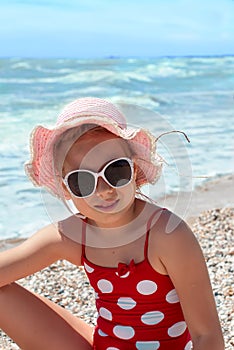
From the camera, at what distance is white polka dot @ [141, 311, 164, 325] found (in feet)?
7.93

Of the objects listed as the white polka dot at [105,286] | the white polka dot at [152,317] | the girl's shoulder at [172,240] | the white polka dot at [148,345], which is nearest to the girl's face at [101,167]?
the girl's shoulder at [172,240]

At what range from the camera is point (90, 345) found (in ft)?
8.58

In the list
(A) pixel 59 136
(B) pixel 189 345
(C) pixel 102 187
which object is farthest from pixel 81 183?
(B) pixel 189 345

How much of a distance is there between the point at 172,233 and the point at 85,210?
328 millimetres

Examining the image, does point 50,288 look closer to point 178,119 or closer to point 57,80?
point 178,119

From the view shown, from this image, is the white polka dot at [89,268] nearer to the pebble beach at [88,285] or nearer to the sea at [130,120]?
the sea at [130,120]

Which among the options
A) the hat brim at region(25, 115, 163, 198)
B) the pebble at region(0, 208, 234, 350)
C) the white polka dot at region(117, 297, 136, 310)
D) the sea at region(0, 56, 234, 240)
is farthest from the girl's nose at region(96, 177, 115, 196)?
the pebble at region(0, 208, 234, 350)

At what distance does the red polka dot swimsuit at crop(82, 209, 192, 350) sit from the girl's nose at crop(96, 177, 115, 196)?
24 centimetres

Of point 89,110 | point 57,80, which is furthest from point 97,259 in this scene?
point 57,80

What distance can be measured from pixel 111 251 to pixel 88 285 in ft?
5.22

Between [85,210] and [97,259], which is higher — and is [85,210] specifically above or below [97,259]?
above

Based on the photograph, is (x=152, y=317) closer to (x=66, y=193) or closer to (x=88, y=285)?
(x=66, y=193)

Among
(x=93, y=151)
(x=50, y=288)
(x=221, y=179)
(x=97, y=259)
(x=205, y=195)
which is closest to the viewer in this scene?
(x=93, y=151)

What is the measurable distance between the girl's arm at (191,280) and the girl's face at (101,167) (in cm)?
18
